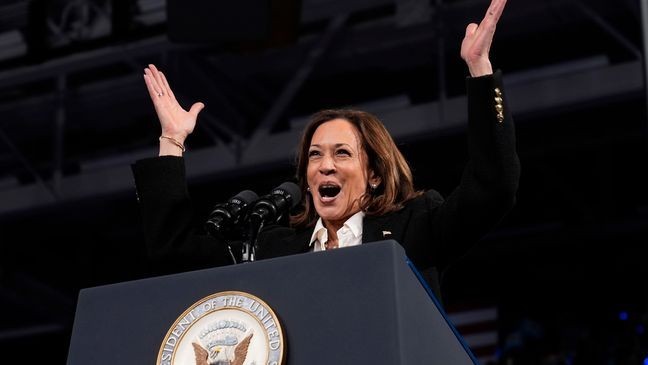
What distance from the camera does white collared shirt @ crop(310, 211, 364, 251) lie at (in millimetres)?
2109

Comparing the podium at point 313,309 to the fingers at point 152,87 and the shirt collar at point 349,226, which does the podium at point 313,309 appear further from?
the fingers at point 152,87

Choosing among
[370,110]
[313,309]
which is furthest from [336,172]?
[370,110]

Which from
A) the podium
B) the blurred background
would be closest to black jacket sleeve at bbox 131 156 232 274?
the podium

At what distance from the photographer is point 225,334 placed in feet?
5.13

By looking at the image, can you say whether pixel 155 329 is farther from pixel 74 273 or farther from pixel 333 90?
pixel 74 273

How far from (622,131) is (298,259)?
6.47m

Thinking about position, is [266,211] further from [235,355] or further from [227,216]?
[235,355]

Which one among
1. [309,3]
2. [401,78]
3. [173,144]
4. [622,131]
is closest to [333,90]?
[401,78]

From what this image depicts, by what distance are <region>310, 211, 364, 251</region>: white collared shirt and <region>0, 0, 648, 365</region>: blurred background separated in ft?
12.5

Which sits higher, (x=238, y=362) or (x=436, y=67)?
(x=436, y=67)

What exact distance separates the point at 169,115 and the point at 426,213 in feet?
1.80

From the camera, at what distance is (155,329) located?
5.33ft

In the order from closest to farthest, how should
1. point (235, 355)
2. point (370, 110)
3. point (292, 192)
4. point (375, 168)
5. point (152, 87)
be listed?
point (235, 355)
point (292, 192)
point (375, 168)
point (152, 87)
point (370, 110)

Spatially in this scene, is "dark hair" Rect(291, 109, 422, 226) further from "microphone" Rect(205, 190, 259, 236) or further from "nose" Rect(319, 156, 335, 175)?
"microphone" Rect(205, 190, 259, 236)
